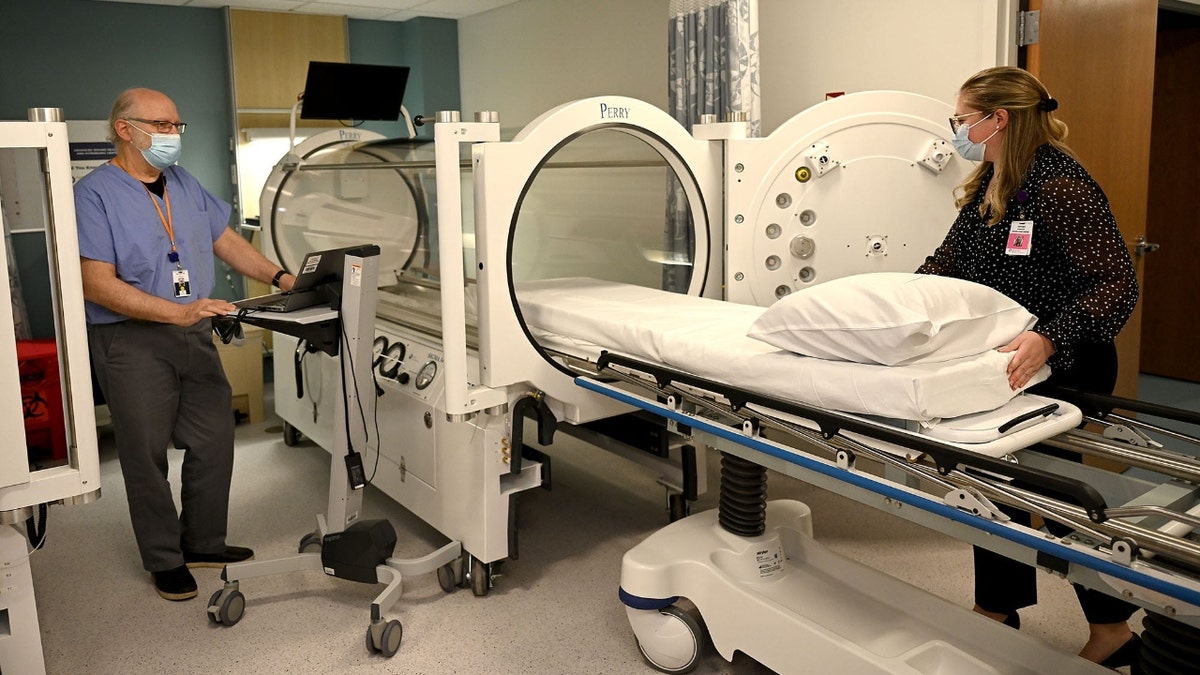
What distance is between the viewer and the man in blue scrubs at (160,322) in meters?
2.69

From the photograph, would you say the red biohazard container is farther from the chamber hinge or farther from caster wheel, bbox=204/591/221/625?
the chamber hinge

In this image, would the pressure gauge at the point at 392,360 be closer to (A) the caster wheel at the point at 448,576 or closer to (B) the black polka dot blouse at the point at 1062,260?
(A) the caster wheel at the point at 448,576

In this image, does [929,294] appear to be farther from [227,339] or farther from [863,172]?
[227,339]

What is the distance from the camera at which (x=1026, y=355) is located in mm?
1858

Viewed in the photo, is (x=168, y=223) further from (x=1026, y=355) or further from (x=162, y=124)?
(x=1026, y=355)

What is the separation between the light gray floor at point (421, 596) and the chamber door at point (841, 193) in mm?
983

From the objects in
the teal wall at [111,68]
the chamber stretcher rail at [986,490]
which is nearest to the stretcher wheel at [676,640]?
the chamber stretcher rail at [986,490]

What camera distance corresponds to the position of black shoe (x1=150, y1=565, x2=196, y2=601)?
2.93 metres

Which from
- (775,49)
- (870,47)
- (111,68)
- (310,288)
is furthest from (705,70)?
(111,68)

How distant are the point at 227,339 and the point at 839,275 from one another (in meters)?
1.83

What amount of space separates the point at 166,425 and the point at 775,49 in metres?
2.72

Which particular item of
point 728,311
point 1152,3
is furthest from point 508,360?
point 1152,3

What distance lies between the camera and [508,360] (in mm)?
2650

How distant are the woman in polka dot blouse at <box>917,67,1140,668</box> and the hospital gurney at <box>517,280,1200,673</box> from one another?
0.16 metres
